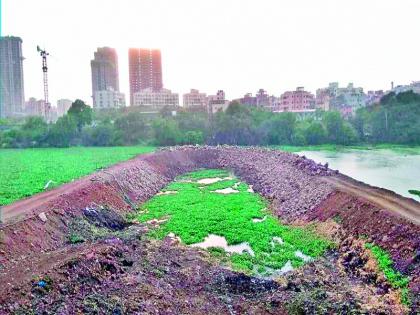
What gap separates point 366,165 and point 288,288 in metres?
31.9

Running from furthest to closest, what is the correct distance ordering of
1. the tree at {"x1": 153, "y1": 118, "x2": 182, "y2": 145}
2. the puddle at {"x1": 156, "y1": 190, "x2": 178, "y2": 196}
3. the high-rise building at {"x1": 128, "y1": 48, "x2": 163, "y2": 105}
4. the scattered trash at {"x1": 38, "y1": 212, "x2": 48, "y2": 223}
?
1. the high-rise building at {"x1": 128, "y1": 48, "x2": 163, "y2": 105}
2. the tree at {"x1": 153, "y1": 118, "x2": 182, "y2": 145}
3. the puddle at {"x1": 156, "y1": 190, "x2": 178, "y2": 196}
4. the scattered trash at {"x1": 38, "y1": 212, "x2": 48, "y2": 223}

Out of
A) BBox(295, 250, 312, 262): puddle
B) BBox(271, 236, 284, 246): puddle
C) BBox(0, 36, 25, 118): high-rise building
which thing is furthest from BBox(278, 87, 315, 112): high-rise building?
BBox(295, 250, 312, 262): puddle

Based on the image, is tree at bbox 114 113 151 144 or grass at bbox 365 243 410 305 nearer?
grass at bbox 365 243 410 305

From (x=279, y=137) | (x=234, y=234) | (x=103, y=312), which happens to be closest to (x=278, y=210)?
(x=234, y=234)

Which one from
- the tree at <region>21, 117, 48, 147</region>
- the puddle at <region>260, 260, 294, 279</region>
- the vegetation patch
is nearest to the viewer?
the puddle at <region>260, 260, 294, 279</region>

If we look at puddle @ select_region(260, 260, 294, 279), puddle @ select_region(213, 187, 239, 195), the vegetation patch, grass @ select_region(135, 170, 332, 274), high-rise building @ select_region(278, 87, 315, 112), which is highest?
high-rise building @ select_region(278, 87, 315, 112)

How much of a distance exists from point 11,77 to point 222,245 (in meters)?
110

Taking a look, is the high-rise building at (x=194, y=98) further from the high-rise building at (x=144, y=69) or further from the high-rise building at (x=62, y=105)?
the high-rise building at (x=62, y=105)

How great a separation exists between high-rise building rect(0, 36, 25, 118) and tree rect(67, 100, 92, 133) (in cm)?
3859

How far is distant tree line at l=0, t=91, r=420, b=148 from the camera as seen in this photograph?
66812 mm

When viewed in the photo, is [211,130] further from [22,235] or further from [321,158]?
[22,235]

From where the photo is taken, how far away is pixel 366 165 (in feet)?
138

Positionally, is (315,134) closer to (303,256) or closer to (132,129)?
(132,129)

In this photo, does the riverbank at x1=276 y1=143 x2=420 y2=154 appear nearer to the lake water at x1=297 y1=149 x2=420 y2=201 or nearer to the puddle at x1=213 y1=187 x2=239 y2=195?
the lake water at x1=297 y1=149 x2=420 y2=201
